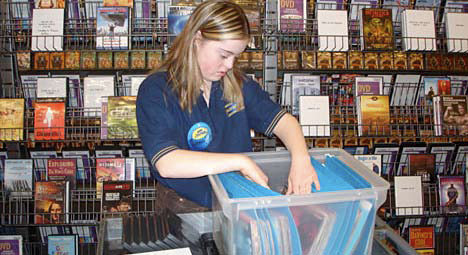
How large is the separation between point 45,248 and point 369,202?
2469 millimetres

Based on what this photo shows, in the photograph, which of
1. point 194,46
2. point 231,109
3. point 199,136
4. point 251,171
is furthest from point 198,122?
point 251,171

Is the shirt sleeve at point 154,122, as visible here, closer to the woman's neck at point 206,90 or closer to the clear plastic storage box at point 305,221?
the woman's neck at point 206,90

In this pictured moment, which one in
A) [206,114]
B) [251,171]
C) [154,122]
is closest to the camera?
[251,171]

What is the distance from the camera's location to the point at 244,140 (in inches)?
60.3

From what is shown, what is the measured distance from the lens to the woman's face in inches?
48.0

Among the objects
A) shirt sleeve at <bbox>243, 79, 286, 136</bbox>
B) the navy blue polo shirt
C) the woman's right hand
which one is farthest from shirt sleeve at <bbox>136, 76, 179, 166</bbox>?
shirt sleeve at <bbox>243, 79, 286, 136</bbox>

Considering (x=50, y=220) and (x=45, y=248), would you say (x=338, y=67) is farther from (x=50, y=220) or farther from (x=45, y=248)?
(x=45, y=248)

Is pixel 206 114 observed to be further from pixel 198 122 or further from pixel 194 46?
pixel 194 46

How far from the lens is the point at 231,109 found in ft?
4.85

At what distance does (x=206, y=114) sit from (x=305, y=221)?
73cm

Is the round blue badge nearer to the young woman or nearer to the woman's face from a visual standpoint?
the young woman

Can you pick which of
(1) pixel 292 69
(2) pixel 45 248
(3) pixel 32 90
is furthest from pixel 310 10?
(2) pixel 45 248

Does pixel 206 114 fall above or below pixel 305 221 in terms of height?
above

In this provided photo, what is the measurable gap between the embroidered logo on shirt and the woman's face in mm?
149
